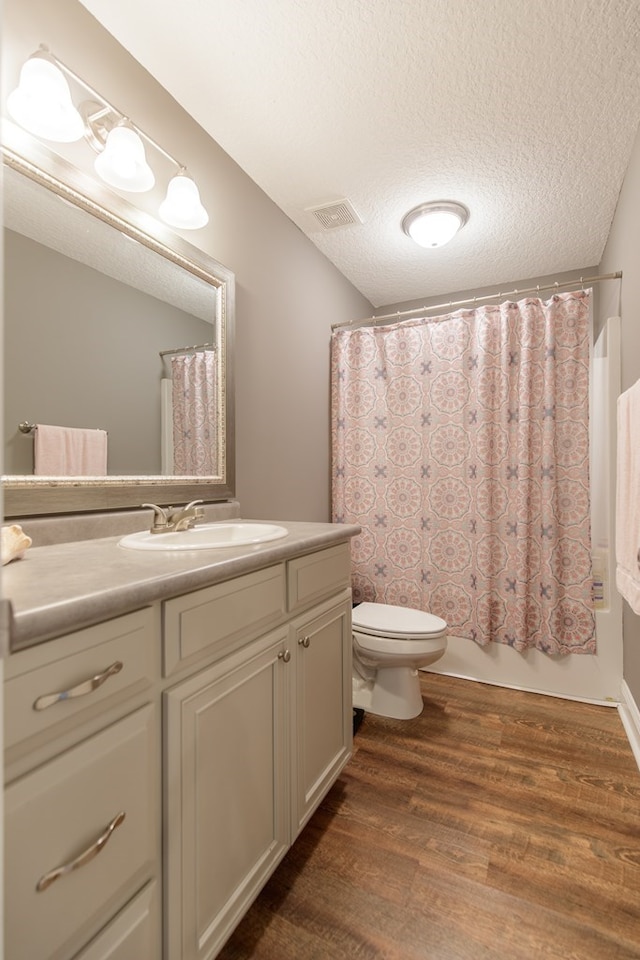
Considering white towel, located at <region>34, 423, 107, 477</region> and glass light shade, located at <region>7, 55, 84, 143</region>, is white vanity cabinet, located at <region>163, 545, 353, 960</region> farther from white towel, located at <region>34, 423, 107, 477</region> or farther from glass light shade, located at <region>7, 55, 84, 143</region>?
glass light shade, located at <region>7, 55, 84, 143</region>

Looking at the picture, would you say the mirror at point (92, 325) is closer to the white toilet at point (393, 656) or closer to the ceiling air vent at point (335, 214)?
the ceiling air vent at point (335, 214)

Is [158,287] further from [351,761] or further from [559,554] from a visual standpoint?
[559,554]

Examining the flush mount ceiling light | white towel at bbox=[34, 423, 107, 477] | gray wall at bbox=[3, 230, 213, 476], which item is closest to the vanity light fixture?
gray wall at bbox=[3, 230, 213, 476]

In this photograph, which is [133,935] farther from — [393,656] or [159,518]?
[393,656]

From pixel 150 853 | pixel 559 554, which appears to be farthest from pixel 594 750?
pixel 150 853

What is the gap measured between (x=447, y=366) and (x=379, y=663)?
1.52 metres

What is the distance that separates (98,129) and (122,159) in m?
0.13

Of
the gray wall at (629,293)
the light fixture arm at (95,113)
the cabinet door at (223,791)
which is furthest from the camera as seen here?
the gray wall at (629,293)

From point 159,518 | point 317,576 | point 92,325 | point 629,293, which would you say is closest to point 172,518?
point 159,518

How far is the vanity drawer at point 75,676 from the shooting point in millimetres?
668

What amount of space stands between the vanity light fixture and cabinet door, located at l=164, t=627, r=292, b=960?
4.23ft

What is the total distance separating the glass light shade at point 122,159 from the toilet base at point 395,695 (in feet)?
6.65

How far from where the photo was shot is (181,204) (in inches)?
58.4

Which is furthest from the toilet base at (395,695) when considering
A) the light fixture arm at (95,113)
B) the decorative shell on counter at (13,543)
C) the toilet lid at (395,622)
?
the light fixture arm at (95,113)
